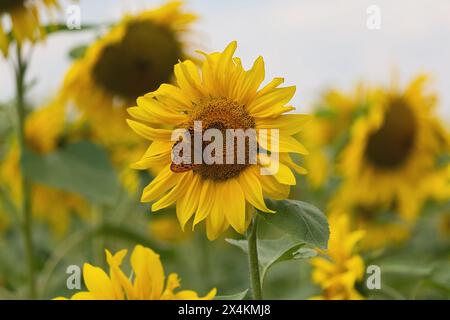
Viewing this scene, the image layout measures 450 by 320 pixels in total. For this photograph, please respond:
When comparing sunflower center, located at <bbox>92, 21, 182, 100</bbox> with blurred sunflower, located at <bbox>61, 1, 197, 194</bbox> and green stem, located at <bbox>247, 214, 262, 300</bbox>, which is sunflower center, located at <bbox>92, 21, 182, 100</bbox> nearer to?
blurred sunflower, located at <bbox>61, 1, 197, 194</bbox>

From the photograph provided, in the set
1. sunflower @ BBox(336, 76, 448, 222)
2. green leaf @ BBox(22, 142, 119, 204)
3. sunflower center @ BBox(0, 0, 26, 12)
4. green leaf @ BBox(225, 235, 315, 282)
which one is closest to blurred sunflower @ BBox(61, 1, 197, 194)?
green leaf @ BBox(22, 142, 119, 204)

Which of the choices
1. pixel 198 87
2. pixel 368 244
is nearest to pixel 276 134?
pixel 198 87

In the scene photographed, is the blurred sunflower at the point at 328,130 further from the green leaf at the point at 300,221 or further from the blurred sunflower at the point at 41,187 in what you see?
the green leaf at the point at 300,221

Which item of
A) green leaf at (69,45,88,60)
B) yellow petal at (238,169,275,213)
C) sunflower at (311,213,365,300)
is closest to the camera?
yellow petal at (238,169,275,213)

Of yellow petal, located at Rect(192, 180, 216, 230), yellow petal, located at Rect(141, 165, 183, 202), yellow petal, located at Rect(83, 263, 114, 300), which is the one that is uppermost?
yellow petal, located at Rect(141, 165, 183, 202)

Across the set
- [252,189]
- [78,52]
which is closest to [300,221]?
[252,189]

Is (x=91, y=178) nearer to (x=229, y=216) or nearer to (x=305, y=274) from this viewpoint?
(x=305, y=274)

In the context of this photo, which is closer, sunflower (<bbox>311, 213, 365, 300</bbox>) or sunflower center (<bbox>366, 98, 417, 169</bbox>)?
sunflower (<bbox>311, 213, 365, 300</bbox>)
